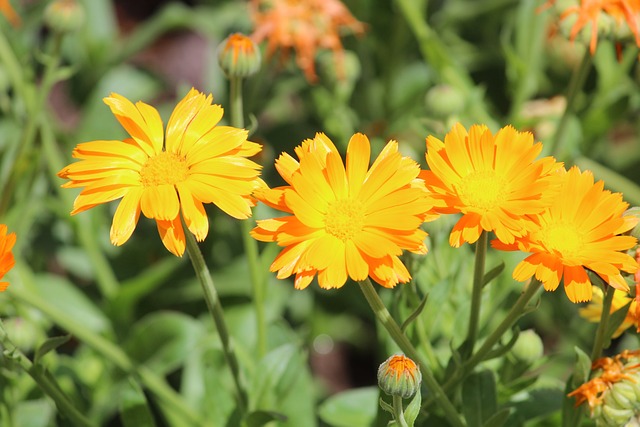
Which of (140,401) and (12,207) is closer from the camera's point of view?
(140,401)

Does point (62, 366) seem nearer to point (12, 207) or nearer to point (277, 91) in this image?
point (12, 207)

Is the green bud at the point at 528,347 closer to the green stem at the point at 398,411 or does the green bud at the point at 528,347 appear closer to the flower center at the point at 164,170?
the green stem at the point at 398,411

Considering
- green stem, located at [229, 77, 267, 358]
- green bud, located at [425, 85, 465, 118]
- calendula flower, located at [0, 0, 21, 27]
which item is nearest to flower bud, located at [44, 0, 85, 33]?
calendula flower, located at [0, 0, 21, 27]

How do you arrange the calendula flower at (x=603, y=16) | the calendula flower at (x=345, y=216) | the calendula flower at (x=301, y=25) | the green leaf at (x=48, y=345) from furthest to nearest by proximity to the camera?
the calendula flower at (x=301, y=25) < the calendula flower at (x=603, y=16) < the green leaf at (x=48, y=345) < the calendula flower at (x=345, y=216)

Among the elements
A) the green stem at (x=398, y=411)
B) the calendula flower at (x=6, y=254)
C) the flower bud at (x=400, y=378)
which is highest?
the calendula flower at (x=6, y=254)

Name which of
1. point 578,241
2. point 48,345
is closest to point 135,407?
point 48,345

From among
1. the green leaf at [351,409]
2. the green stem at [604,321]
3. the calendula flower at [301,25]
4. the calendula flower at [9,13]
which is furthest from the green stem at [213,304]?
the calendula flower at [9,13]

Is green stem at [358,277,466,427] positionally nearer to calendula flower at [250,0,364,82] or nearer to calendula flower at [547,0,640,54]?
calendula flower at [547,0,640,54]

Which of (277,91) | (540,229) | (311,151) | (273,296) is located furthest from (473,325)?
(277,91)
